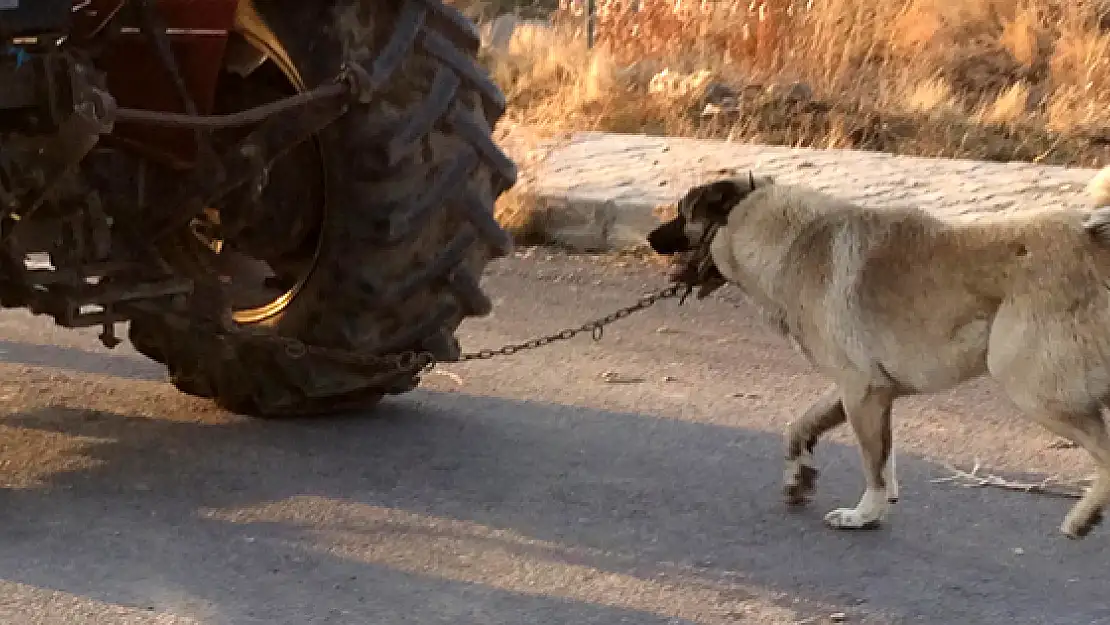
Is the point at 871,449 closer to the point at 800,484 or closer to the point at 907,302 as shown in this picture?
the point at 800,484

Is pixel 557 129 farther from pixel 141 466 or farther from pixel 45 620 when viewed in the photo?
pixel 45 620

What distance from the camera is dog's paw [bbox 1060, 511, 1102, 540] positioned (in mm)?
3932

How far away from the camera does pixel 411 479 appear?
15.0 ft

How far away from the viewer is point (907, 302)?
13.4ft

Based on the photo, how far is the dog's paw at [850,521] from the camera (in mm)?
4223

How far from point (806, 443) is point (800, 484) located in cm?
13

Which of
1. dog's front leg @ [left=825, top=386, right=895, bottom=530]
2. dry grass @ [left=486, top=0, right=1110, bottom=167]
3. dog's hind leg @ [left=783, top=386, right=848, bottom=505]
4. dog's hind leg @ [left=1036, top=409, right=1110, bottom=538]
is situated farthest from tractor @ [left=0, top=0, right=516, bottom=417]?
dry grass @ [left=486, top=0, right=1110, bottom=167]

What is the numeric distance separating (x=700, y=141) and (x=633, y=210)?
1.86 metres

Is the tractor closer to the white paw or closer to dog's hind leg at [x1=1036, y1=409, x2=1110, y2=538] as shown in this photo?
the white paw

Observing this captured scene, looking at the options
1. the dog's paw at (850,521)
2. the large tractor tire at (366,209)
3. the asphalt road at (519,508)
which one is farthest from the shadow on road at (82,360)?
the dog's paw at (850,521)

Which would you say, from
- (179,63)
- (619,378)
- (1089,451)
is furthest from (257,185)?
(1089,451)

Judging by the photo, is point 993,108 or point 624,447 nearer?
point 624,447

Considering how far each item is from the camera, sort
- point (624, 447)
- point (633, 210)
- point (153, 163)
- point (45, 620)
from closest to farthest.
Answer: point (45, 620) → point (153, 163) → point (624, 447) → point (633, 210)

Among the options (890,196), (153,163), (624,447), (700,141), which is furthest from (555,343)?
(700,141)
